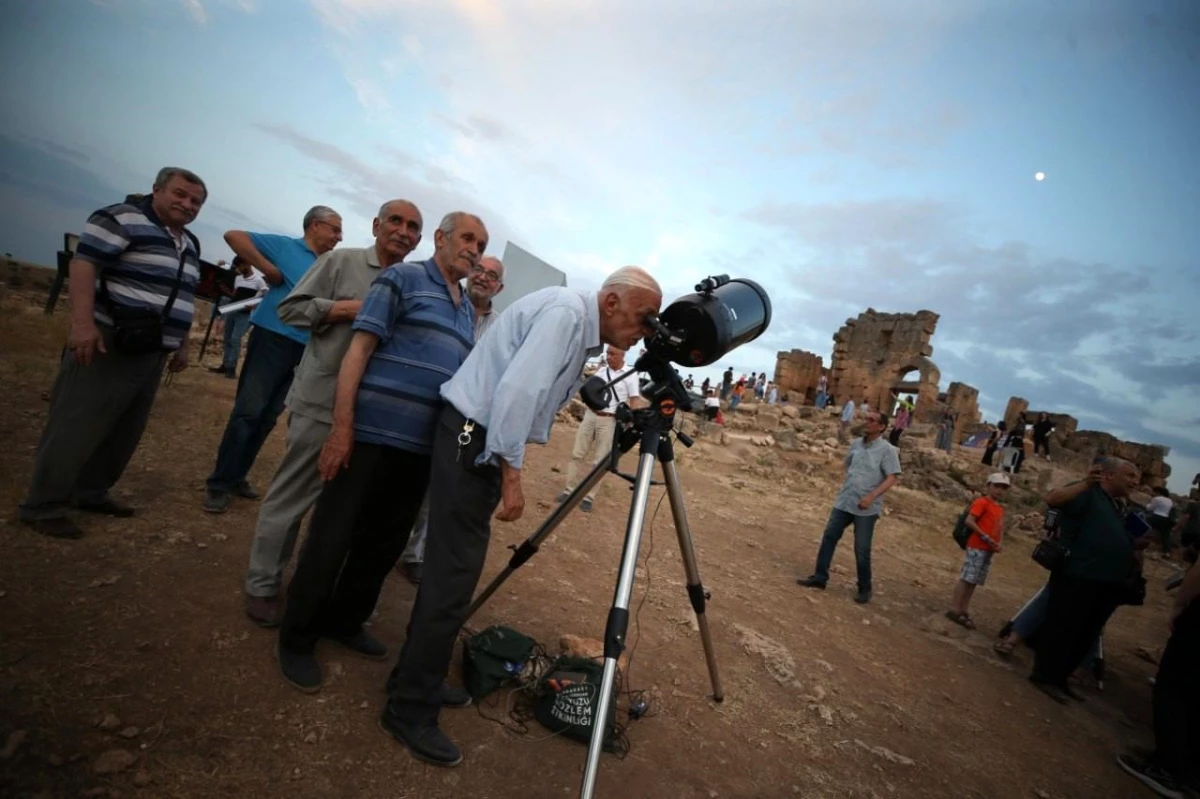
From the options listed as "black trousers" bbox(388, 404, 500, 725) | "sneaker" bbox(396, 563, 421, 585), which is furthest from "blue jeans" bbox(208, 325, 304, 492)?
"black trousers" bbox(388, 404, 500, 725)

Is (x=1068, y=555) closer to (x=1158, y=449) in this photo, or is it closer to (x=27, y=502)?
(x=27, y=502)

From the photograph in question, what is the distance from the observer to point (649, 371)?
2.00 m

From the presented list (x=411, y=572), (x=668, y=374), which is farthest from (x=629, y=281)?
(x=411, y=572)

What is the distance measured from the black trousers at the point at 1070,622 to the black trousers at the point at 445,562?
4813 mm

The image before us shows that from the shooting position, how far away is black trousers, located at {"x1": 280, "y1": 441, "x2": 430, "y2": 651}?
203 cm

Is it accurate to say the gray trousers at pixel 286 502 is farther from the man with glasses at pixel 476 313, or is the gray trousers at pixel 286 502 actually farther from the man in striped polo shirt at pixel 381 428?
the man with glasses at pixel 476 313

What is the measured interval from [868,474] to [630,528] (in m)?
4.33

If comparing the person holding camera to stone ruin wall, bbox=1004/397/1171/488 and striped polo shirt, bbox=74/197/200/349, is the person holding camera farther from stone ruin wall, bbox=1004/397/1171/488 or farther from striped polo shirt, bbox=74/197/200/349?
stone ruin wall, bbox=1004/397/1171/488

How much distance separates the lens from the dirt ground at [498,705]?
5.74ft

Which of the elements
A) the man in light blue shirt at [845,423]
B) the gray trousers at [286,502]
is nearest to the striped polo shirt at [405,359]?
the gray trousers at [286,502]

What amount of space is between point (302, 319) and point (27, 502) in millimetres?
1763

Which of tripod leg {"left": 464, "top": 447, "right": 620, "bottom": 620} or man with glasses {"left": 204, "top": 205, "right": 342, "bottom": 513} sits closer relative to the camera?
tripod leg {"left": 464, "top": 447, "right": 620, "bottom": 620}

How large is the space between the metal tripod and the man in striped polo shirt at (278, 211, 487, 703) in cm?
57

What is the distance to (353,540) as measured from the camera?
224cm
